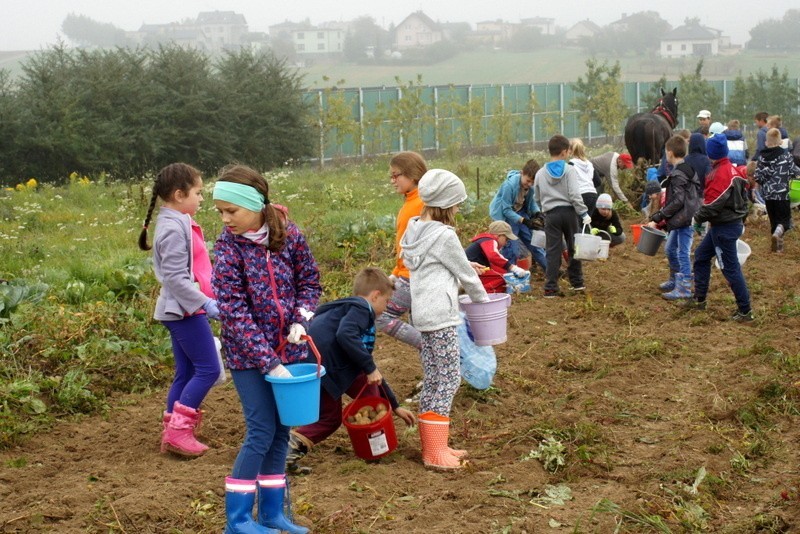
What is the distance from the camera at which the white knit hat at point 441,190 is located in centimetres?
550

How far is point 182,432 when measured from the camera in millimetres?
5629

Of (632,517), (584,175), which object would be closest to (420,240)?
(632,517)

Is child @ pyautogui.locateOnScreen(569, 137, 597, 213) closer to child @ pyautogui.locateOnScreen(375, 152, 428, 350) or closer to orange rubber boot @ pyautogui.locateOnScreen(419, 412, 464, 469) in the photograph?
child @ pyautogui.locateOnScreen(375, 152, 428, 350)

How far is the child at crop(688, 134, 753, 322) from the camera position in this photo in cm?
871

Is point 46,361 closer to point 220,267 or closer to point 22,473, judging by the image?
point 22,473

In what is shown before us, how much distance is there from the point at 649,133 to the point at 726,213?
702 cm

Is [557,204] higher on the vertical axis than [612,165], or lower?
lower

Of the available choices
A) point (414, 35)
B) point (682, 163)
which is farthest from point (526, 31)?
point (682, 163)

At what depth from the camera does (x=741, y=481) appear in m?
5.18

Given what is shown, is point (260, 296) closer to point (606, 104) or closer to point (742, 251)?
point (742, 251)

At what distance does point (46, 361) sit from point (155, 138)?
14.5 m

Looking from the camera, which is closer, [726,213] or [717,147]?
[726,213]

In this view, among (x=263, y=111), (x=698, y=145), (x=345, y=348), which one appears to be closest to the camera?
(x=345, y=348)

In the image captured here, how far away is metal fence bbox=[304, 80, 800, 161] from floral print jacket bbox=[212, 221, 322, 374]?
20879mm
